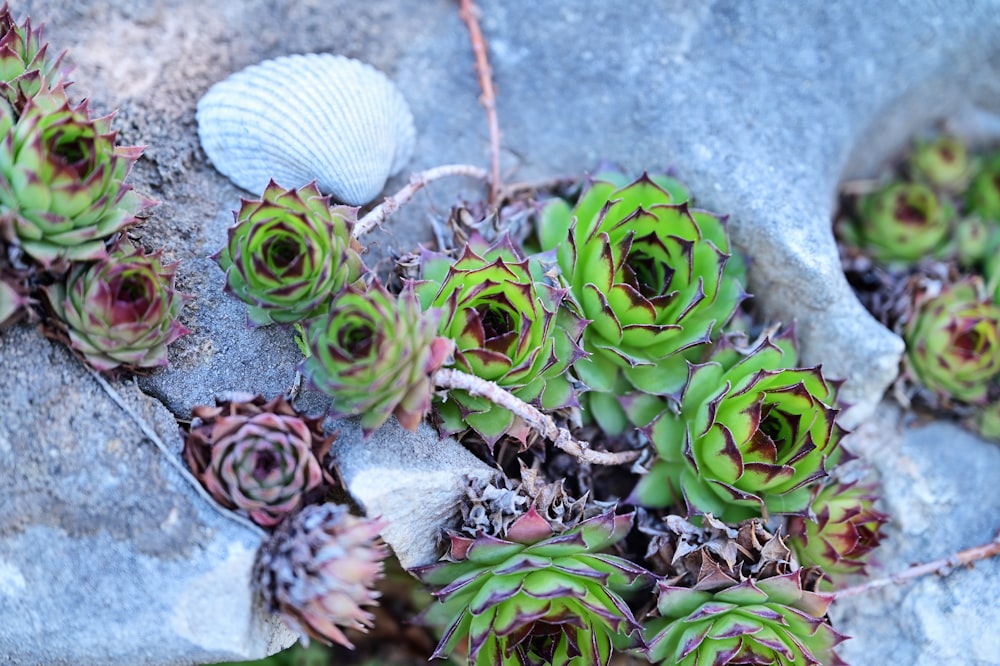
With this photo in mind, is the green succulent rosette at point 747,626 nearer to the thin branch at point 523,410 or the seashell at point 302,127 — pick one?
the thin branch at point 523,410

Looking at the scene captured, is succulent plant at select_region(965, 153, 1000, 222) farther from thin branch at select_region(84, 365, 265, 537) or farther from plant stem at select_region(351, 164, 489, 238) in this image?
thin branch at select_region(84, 365, 265, 537)

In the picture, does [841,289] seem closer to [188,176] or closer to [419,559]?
[419,559]

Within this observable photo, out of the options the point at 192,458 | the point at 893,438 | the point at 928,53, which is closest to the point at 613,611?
the point at 192,458

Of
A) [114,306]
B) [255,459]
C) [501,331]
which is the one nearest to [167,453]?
[255,459]

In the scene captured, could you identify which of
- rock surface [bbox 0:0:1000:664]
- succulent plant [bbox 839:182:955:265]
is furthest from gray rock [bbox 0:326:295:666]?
succulent plant [bbox 839:182:955:265]

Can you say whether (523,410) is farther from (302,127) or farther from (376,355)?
(302,127)

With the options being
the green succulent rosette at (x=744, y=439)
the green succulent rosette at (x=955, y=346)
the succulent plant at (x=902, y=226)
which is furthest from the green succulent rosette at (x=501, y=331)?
the succulent plant at (x=902, y=226)
